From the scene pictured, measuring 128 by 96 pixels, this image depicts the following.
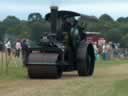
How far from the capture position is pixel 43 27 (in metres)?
29.4

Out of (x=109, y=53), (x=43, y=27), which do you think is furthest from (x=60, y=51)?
(x=109, y=53)

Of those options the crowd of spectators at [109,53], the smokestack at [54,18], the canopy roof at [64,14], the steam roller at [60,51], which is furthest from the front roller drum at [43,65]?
the crowd of spectators at [109,53]

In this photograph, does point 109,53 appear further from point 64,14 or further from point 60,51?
point 60,51

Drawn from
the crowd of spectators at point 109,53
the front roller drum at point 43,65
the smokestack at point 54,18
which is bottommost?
the crowd of spectators at point 109,53

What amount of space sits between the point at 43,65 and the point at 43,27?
4.77 meters

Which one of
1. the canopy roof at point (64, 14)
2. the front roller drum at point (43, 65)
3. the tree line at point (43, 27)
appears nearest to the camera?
the front roller drum at point (43, 65)

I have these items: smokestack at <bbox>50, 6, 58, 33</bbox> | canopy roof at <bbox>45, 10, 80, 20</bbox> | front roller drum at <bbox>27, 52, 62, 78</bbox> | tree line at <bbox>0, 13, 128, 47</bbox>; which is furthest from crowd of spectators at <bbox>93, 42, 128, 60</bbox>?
front roller drum at <bbox>27, 52, 62, 78</bbox>

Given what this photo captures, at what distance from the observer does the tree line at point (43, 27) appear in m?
29.4

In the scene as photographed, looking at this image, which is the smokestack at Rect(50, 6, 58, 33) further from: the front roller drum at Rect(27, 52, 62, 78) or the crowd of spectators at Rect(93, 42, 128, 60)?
the crowd of spectators at Rect(93, 42, 128, 60)

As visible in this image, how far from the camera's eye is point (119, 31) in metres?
90.4

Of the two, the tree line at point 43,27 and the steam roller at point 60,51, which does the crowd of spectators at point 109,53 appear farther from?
the steam roller at point 60,51

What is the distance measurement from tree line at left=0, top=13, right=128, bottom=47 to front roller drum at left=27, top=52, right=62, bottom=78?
3.09 m

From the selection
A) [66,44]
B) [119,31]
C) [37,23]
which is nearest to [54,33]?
[66,44]

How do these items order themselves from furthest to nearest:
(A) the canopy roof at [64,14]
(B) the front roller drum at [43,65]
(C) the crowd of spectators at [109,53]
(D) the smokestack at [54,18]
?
(C) the crowd of spectators at [109,53]
(A) the canopy roof at [64,14]
(D) the smokestack at [54,18]
(B) the front roller drum at [43,65]
